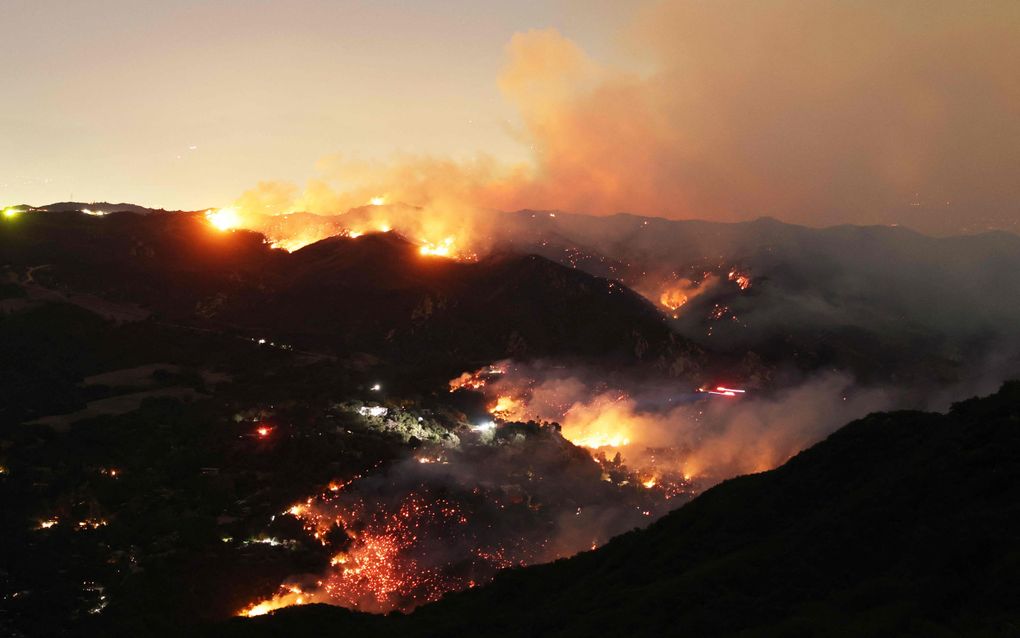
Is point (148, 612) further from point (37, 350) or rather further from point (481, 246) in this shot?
point (481, 246)

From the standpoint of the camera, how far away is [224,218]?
190m

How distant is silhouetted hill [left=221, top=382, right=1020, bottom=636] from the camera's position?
23.0 metres

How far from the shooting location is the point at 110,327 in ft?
383

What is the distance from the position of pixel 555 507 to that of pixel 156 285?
101432 millimetres

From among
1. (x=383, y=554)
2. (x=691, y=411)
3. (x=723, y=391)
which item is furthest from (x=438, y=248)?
(x=383, y=554)

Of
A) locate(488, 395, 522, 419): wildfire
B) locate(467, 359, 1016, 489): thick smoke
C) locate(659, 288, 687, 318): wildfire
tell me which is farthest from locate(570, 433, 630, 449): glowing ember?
locate(659, 288, 687, 318): wildfire

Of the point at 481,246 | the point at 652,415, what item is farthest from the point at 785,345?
the point at 481,246

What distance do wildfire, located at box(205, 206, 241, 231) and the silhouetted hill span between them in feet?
507

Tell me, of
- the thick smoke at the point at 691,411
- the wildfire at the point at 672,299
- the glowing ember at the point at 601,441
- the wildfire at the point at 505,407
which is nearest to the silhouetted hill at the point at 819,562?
the thick smoke at the point at 691,411

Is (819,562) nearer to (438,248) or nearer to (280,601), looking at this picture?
(280,601)

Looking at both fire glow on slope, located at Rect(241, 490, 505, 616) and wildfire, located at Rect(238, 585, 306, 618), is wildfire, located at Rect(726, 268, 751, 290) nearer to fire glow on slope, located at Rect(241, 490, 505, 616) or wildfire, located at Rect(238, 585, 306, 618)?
fire glow on slope, located at Rect(241, 490, 505, 616)

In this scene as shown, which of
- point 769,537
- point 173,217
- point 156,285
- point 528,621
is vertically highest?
point 173,217

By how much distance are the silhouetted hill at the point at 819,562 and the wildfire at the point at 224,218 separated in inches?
6083

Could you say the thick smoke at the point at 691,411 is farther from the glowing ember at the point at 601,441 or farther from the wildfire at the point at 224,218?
the wildfire at the point at 224,218
